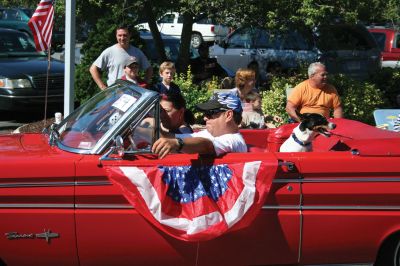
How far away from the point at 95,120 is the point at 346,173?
1.76 meters

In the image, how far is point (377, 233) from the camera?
421 cm

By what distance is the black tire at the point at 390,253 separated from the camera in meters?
4.35

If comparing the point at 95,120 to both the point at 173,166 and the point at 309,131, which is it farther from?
the point at 309,131

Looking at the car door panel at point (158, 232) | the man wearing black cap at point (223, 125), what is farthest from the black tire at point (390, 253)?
the man wearing black cap at point (223, 125)

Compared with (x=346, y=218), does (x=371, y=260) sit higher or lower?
lower

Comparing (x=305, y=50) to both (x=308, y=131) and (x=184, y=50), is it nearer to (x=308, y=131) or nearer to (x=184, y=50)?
(x=184, y=50)

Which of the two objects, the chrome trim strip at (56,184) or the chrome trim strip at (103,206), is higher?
the chrome trim strip at (56,184)

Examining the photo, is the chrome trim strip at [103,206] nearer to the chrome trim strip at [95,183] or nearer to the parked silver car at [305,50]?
the chrome trim strip at [95,183]

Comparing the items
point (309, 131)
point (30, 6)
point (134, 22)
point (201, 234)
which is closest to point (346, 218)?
point (309, 131)

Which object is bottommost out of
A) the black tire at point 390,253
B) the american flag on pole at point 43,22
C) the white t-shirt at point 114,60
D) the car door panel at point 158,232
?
the black tire at point 390,253

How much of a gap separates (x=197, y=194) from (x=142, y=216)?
375 millimetres

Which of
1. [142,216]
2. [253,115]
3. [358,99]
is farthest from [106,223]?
[358,99]

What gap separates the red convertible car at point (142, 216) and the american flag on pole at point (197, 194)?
0.18ft

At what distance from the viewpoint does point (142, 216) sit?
13.0ft
